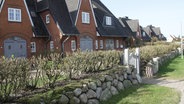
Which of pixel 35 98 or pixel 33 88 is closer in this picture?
pixel 35 98

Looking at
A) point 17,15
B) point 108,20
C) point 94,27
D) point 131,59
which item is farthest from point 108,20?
point 131,59

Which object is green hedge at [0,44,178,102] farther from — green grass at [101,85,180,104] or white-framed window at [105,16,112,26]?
white-framed window at [105,16,112,26]

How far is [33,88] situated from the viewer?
9.20 metres

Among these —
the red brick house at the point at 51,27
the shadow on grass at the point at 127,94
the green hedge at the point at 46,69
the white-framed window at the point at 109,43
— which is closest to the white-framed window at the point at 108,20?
the red brick house at the point at 51,27

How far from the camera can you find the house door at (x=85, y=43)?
31.5 m

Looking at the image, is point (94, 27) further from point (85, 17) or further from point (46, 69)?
point (46, 69)

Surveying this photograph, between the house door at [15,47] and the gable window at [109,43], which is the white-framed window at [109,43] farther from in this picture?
the house door at [15,47]

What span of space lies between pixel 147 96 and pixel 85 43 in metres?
21.4

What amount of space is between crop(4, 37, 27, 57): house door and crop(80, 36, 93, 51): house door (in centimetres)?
770

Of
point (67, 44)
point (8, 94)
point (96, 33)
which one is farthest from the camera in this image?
point (96, 33)

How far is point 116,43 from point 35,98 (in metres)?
32.1

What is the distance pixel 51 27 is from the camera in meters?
28.7

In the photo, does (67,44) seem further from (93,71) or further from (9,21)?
(93,71)

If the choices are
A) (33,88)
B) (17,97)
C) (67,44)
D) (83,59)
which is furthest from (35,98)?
(67,44)
